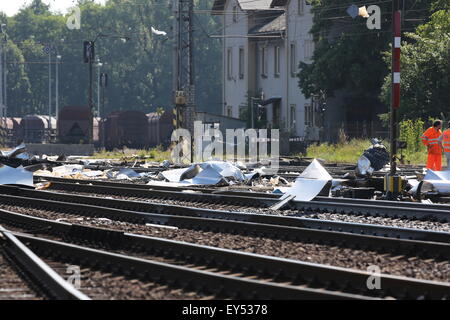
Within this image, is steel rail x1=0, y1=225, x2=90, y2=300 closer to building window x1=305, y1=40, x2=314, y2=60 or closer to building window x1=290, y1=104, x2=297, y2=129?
Answer: building window x1=305, y1=40, x2=314, y2=60

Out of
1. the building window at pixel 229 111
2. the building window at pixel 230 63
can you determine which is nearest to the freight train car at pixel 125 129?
the building window at pixel 229 111

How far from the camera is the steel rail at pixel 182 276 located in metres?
7.04

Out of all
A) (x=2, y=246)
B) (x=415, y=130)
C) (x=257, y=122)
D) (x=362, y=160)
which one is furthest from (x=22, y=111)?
(x=2, y=246)

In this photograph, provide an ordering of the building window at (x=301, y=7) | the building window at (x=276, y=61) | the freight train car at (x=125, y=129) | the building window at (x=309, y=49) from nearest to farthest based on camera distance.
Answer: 1. the building window at (x=309, y=49)
2. the building window at (x=301, y=7)
3. the building window at (x=276, y=61)
4. the freight train car at (x=125, y=129)

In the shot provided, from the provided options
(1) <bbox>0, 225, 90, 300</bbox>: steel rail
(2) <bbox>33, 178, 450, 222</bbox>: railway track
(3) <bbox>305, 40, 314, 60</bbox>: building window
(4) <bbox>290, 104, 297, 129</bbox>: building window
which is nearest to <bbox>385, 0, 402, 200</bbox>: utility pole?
(2) <bbox>33, 178, 450, 222</bbox>: railway track

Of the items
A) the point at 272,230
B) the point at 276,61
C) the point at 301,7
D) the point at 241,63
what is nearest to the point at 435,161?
the point at 272,230

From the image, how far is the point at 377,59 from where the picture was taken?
159 feet

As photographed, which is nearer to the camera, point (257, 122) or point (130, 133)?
point (257, 122)

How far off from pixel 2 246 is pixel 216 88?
97.1m

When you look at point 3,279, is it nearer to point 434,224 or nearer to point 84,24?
point 434,224

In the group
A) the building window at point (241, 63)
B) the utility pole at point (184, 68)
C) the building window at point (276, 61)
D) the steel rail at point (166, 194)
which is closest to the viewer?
the steel rail at point (166, 194)

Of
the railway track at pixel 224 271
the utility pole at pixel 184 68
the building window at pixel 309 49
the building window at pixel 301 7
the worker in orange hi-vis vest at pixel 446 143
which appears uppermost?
the building window at pixel 301 7

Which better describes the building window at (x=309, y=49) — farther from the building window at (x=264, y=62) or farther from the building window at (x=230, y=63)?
the building window at (x=230, y=63)

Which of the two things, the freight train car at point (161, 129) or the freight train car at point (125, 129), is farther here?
the freight train car at point (125, 129)
